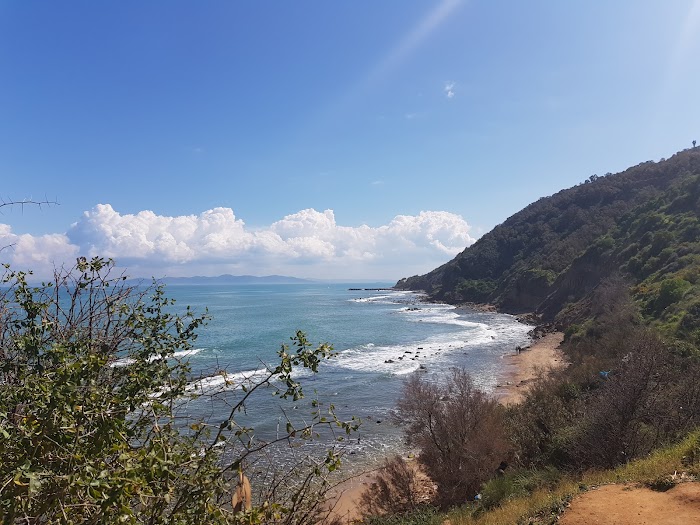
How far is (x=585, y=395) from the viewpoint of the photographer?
20750 millimetres

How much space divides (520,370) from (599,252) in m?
38.6

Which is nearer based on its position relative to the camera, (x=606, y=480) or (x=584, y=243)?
(x=606, y=480)

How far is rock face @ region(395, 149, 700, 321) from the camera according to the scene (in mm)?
53875

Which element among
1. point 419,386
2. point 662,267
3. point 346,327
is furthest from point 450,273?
point 419,386

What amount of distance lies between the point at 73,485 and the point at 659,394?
1638 cm

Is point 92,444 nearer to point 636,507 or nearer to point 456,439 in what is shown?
point 636,507

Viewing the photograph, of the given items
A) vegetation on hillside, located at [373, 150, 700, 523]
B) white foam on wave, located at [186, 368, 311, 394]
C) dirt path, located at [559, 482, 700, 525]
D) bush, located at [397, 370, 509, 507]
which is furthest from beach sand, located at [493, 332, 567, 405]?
dirt path, located at [559, 482, 700, 525]

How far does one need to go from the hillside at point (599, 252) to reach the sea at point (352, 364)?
11529 mm

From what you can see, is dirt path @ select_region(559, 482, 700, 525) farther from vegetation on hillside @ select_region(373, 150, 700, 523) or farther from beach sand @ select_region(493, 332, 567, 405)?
beach sand @ select_region(493, 332, 567, 405)

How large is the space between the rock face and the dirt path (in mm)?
41028

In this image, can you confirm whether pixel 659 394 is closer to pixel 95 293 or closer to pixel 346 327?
pixel 95 293

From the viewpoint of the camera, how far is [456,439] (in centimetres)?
1675

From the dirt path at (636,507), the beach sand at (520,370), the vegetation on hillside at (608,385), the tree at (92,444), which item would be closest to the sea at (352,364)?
the tree at (92,444)

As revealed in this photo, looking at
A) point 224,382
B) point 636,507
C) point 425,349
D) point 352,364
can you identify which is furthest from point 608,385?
point 425,349
